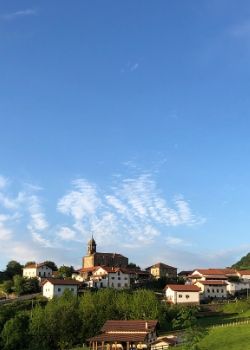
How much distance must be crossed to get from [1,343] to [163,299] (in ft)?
171

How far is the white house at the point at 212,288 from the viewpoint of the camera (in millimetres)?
138863

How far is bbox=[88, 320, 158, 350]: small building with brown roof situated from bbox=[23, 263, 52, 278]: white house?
275 ft

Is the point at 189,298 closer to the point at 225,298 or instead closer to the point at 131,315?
the point at 225,298

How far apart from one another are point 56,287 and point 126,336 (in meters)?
59.4

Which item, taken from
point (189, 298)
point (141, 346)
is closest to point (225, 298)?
point (189, 298)

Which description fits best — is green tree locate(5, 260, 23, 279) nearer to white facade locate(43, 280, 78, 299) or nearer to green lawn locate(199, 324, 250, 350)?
white facade locate(43, 280, 78, 299)

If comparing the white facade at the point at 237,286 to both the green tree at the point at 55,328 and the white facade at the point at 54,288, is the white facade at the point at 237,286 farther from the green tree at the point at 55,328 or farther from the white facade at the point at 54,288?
the green tree at the point at 55,328

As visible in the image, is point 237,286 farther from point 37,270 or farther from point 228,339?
point 228,339

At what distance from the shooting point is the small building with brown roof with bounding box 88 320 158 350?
70000 mm

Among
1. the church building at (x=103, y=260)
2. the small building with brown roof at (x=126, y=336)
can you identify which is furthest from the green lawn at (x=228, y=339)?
the church building at (x=103, y=260)

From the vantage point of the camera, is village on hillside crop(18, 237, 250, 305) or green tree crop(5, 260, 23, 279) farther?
green tree crop(5, 260, 23, 279)

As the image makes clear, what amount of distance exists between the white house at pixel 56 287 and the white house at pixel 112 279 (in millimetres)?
16572

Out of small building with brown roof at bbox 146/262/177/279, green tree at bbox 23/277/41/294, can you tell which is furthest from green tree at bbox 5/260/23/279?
small building with brown roof at bbox 146/262/177/279

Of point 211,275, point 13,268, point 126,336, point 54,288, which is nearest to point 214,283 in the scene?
point 211,275
